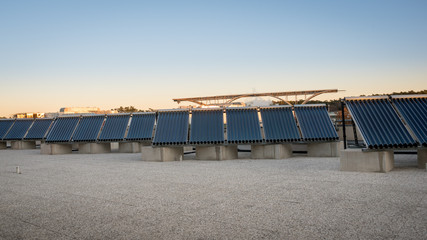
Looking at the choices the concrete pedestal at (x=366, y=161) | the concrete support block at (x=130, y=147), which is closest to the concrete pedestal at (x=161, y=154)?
the concrete support block at (x=130, y=147)

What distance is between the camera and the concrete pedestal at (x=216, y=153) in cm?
1784

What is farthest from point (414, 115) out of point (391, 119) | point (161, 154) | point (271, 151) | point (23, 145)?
point (23, 145)

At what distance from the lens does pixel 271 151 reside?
698 inches

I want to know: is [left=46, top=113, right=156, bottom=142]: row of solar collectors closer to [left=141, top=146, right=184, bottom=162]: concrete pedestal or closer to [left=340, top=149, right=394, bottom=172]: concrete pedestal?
[left=141, top=146, right=184, bottom=162]: concrete pedestal

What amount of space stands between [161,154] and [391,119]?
33.9 feet

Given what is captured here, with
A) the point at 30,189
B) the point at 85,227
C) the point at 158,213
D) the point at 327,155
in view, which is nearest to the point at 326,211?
the point at 158,213

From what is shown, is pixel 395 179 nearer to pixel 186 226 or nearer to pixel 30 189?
pixel 186 226

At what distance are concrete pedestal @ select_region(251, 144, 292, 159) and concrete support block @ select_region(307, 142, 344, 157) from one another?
46.5 inches

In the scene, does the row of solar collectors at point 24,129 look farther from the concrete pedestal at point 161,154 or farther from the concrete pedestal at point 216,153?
the concrete pedestal at point 216,153

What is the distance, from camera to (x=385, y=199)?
26.9ft

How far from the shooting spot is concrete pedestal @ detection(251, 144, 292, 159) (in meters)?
17.6

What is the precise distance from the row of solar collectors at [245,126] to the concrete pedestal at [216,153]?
60 centimetres

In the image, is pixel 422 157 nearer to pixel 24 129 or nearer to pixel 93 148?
pixel 93 148

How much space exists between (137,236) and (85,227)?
1244mm
